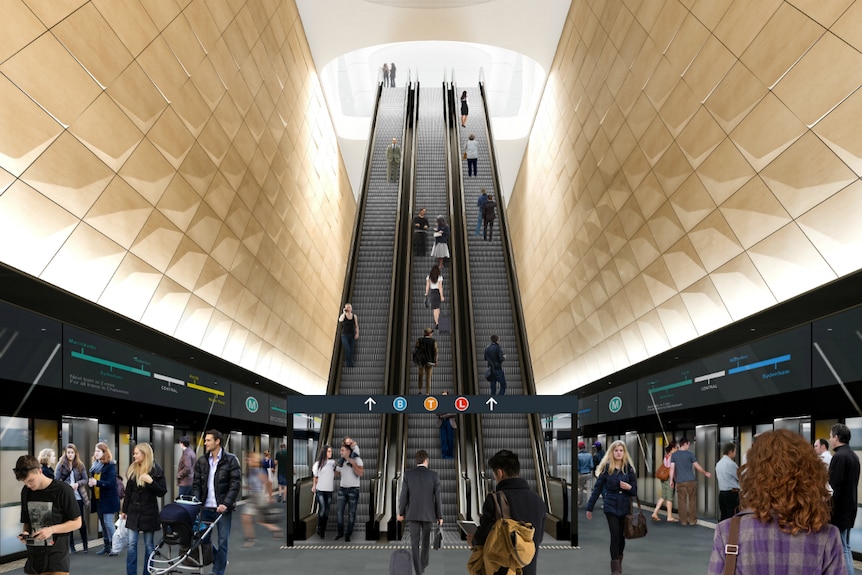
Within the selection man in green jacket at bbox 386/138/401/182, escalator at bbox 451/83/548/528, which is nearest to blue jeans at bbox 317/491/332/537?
escalator at bbox 451/83/548/528

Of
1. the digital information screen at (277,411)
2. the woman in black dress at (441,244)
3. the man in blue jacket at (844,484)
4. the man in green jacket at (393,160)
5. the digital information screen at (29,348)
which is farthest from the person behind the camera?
the man in green jacket at (393,160)

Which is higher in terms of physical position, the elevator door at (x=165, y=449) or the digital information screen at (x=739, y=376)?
the digital information screen at (x=739, y=376)

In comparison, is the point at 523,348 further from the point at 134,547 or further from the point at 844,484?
the point at 134,547

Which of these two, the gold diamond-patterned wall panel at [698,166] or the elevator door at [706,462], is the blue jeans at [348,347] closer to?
the gold diamond-patterned wall panel at [698,166]

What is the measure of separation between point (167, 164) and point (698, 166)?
7986mm

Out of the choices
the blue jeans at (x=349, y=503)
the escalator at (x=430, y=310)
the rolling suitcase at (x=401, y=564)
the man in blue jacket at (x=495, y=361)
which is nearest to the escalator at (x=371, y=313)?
the blue jeans at (x=349, y=503)

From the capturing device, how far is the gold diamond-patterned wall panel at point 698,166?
855 cm

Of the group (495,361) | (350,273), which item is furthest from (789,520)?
(350,273)

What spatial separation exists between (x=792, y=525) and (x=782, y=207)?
7511 mm

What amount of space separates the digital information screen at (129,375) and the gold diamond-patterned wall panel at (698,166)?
8092 millimetres

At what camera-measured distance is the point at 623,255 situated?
55.5 ft

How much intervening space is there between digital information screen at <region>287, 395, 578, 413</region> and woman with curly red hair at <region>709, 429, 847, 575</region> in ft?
28.7

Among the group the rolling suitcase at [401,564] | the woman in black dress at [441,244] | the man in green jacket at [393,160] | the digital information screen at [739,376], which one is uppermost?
the man in green jacket at [393,160]

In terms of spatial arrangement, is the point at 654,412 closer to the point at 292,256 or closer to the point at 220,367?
the point at 220,367
